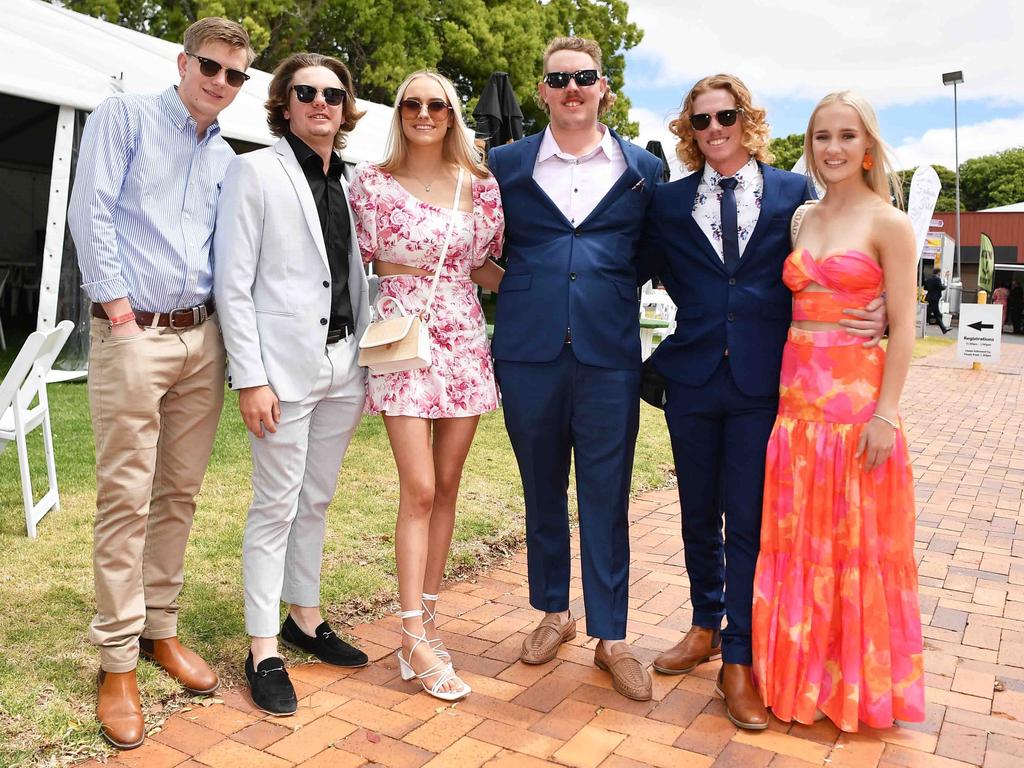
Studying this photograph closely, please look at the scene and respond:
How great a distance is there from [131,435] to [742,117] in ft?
7.28

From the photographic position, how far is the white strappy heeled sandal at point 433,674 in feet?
10.1

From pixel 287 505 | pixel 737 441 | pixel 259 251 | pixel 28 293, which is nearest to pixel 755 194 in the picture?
A: pixel 737 441

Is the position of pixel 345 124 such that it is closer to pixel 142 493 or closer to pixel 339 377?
pixel 339 377

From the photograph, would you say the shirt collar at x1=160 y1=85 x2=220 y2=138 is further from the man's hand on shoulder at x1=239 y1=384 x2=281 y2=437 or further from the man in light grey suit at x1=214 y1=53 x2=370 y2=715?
the man's hand on shoulder at x1=239 y1=384 x2=281 y2=437

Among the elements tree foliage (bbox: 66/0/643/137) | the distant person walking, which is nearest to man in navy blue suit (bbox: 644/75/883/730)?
tree foliage (bbox: 66/0/643/137)

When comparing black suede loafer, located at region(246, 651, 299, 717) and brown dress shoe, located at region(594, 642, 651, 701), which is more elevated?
black suede loafer, located at region(246, 651, 299, 717)

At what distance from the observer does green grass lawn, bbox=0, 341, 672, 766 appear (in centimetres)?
286

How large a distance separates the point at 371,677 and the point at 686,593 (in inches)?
64.8

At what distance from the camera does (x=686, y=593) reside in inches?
167

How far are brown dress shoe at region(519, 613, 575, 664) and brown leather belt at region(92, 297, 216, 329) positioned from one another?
5.54ft

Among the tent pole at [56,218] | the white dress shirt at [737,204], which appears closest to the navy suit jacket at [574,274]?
the white dress shirt at [737,204]

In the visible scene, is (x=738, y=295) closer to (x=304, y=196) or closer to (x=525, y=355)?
(x=525, y=355)

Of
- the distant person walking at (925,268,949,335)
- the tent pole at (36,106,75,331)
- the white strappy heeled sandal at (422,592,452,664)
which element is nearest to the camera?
the white strappy heeled sandal at (422,592,452,664)

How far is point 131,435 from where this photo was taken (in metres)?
2.76
